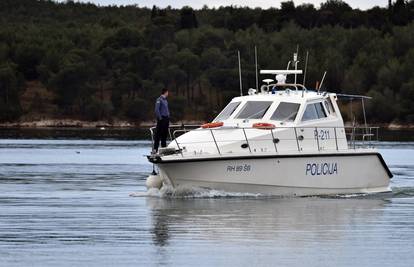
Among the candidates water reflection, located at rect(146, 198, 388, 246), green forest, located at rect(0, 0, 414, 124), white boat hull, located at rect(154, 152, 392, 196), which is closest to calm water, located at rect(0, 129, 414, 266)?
water reflection, located at rect(146, 198, 388, 246)

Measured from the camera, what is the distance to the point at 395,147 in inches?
2425

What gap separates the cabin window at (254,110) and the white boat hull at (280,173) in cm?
171

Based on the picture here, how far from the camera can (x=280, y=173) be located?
28.4m

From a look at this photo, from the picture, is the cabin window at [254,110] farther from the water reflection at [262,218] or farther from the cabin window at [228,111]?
the water reflection at [262,218]

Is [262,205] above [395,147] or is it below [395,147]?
above

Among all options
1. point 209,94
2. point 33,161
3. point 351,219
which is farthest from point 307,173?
point 209,94

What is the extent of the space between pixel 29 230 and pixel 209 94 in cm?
9747

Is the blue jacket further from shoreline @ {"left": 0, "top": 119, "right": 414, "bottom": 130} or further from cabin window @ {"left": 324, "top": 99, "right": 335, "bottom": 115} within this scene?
shoreline @ {"left": 0, "top": 119, "right": 414, "bottom": 130}

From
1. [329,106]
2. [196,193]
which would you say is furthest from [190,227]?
[329,106]

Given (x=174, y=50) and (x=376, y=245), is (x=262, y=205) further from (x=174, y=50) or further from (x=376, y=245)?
(x=174, y=50)

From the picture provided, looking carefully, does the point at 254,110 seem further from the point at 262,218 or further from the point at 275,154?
the point at 262,218

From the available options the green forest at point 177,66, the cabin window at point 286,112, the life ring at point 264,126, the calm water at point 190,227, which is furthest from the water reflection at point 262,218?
the green forest at point 177,66

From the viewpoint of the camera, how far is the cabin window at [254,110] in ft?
97.0

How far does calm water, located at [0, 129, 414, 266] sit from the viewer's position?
1908cm
